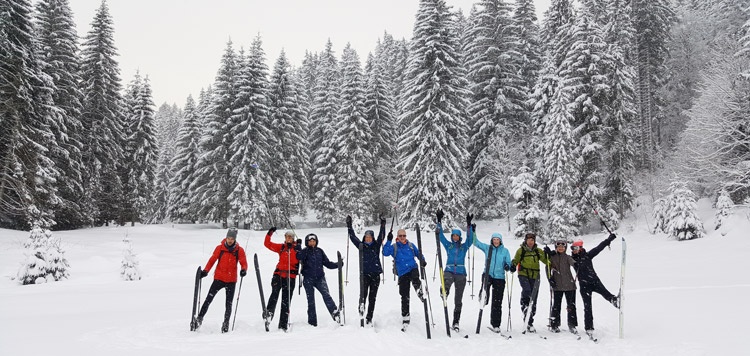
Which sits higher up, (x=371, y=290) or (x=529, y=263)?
(x=529, y=263)

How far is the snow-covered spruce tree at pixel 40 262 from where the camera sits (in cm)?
1420

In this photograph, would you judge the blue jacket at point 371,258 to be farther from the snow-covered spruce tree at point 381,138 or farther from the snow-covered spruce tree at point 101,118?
the snow-covered spruce tree at point 381,138

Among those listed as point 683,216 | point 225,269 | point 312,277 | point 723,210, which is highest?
point 723,210

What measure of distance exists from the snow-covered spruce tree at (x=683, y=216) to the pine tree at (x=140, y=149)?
37.1 meters

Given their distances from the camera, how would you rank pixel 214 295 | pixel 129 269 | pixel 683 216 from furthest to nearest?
pixel 683 216, pixel 129 269, pixel 214 295

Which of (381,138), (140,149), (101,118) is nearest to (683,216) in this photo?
(381,138)

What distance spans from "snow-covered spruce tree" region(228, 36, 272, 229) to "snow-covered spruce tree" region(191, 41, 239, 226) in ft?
2.43

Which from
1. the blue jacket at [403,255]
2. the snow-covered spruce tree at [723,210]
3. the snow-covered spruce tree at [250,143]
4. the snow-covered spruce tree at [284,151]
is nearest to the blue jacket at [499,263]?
the blue jacket at [403,255]

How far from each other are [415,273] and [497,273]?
1651 mm

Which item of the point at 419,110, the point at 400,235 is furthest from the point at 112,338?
the point at 419,110

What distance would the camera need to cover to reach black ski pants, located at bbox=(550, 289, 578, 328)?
8.71m

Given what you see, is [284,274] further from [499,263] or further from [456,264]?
[499,263]

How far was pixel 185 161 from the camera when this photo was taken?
42094mm

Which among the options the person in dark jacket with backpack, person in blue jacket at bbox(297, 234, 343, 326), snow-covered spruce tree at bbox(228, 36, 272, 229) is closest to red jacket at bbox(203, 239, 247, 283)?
person in blue jacket at bbox(297, 234, 343, 326)
